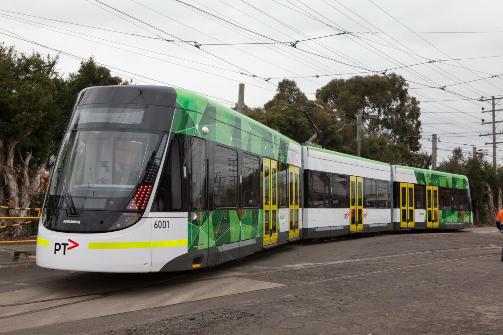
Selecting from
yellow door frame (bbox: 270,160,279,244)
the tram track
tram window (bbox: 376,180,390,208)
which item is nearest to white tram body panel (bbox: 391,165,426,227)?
tram window (bbox: 376,180,390,208)

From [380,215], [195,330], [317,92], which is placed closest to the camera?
[195,330]

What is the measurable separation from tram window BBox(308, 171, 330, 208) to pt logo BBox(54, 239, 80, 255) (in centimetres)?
1126

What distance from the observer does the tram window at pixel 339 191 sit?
21.0 m

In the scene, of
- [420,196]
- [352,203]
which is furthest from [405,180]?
[352,203]

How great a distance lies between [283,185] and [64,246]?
809cm

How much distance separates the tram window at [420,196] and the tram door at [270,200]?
1489 centimetres

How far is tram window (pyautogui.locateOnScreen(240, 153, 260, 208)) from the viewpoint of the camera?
491 inches

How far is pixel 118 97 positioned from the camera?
31.4 ft

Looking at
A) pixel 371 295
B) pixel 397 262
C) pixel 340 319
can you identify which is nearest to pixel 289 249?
pixel 397 262

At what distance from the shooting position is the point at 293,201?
55.7 ft

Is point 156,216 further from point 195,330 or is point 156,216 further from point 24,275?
point 24,275

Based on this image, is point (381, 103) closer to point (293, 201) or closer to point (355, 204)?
point (355, 204)

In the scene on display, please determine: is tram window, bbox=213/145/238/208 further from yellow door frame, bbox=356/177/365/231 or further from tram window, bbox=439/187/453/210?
tram window, bbox=439/187/453/210

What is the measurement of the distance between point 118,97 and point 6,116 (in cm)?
935
